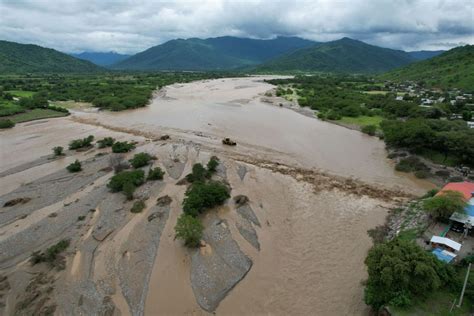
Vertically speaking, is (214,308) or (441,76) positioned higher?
(441,76)

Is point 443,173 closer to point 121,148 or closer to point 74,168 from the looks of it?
point 121,148

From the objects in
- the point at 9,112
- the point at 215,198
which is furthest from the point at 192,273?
the point at 9,112

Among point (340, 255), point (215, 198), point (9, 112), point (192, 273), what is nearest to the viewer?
point (192, 273)

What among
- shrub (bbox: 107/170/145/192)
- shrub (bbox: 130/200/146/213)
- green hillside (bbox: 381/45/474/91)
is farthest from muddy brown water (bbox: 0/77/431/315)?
green hillside (bbox: 381/45/474/91)

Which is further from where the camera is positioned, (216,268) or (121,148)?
(121,148)

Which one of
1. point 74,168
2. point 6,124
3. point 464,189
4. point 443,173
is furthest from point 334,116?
point 6,124

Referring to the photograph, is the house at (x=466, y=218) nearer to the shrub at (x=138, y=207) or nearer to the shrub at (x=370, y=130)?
the shrub at (x=138, y=207)

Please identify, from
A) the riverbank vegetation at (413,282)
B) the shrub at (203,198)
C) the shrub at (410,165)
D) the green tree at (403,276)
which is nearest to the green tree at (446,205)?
the riverbank vegetation at (413,282)

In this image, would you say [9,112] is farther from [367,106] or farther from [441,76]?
[441,76]
